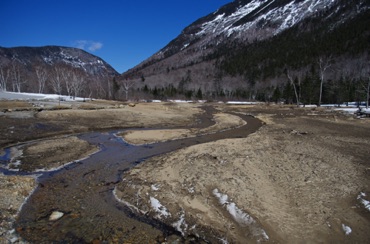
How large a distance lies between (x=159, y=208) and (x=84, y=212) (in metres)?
2.84

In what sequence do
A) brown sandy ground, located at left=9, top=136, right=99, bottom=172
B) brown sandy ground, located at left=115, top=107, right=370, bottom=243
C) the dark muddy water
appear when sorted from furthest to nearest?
brown sandy ground, located at left=9, top=136, right=99, bottom=172
brown sandy ground, located at left=115, top=107, right=370, bottom=243
the dark muddy water

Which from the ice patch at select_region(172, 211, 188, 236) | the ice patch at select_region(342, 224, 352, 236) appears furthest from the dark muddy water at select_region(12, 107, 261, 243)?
the ice patch at select_region(342, 224, 352, 236)

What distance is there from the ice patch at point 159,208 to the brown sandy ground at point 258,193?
0.12ft

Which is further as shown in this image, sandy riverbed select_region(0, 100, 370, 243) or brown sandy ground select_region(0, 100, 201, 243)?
brown sandy ground select_region(0, 100, 201, 243)

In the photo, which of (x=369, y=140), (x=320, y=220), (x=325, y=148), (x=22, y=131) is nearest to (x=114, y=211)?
(x=320, y=220)

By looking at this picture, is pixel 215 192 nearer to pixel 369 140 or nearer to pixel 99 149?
pixel 99 149

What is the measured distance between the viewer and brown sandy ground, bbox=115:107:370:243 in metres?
8.52

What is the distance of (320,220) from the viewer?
29.5 ft

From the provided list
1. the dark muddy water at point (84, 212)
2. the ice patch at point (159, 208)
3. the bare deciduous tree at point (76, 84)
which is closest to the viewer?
the dark muddy water at point (84, 212)

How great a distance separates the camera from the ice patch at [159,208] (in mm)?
9747

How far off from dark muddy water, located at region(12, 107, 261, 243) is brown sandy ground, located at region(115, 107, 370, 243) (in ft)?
2.27

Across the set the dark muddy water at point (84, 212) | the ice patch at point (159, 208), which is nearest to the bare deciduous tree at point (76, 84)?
the dark muddy water at point (84, 212)

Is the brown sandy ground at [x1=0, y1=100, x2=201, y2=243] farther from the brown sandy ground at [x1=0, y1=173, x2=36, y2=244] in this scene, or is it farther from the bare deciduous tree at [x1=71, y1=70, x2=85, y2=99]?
the bare deciduous tree at [x1=71, y1=70, x2=85, y2=99]

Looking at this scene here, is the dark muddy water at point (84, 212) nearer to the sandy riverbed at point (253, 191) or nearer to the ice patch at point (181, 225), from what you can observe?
the ice patch at point (181, 225)
